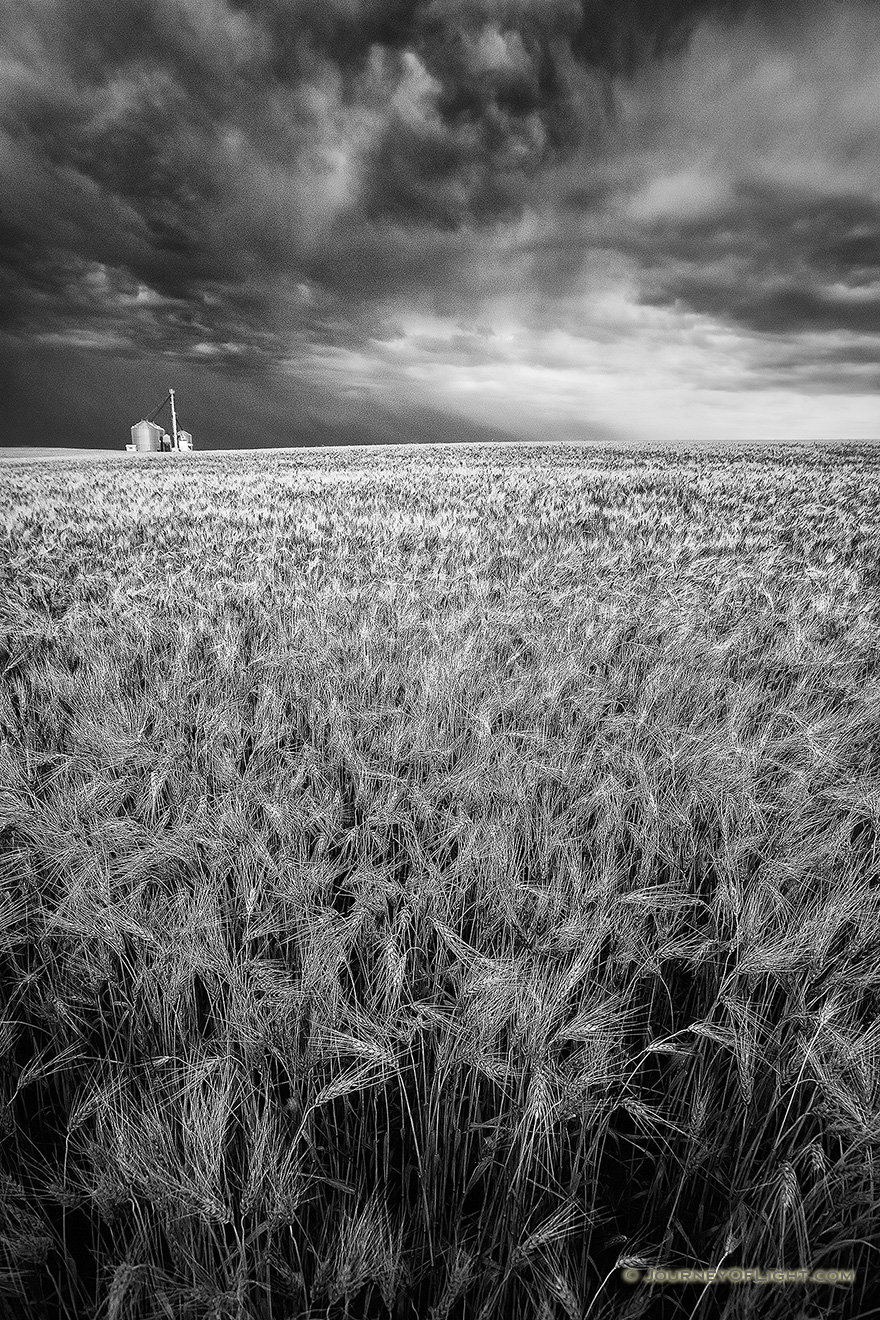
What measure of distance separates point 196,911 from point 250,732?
1.25 meters

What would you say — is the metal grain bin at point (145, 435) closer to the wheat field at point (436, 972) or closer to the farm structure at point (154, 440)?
the farm structure at point (154, 440)

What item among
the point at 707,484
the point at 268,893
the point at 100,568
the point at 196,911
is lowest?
the point at 268,893

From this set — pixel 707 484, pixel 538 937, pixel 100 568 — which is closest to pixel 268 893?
pixel 538 937

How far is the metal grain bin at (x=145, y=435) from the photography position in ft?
233

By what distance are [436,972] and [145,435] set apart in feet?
268

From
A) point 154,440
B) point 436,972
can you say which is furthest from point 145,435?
point 436,972

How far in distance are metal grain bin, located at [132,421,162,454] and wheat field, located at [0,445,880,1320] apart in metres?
78.4

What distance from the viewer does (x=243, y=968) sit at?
53.5 inches

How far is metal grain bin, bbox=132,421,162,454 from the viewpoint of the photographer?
71125 mm

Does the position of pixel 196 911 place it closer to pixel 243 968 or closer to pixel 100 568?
pixel 243 968

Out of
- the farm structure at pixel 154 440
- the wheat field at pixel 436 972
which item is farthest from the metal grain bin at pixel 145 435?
the wheat field at pixel 436 972

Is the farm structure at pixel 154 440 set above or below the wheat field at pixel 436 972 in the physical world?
above

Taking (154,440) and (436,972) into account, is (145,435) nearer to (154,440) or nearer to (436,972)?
(154,440)

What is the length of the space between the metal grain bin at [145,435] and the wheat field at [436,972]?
78.4m
